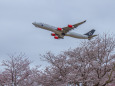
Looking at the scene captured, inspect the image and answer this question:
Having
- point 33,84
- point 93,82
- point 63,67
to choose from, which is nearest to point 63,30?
point 33,84

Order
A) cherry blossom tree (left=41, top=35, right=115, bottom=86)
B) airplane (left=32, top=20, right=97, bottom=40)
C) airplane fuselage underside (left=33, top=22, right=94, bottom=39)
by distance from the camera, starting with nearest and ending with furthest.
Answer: cherry blossom tree (left=41, top=35, right=115, bottom=86)
airplane (left=32, top=20, right=97, bottom=40)
airplane fuselage underside (left=33, top=22, right=94, bottom=39)

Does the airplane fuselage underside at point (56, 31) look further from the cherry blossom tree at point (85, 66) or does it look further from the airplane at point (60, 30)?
the cherry blossom tree at point (85, 66)

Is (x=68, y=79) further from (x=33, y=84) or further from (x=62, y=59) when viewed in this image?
(x=33, y=84)

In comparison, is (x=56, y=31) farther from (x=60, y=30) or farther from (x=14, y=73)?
(x=14, y=73)

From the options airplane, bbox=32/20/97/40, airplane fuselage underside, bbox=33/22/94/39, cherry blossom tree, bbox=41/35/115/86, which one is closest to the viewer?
cherry blossom tree, bbox=41/35/115/86

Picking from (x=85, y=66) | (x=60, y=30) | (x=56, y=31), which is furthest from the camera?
(x=56, y=31)

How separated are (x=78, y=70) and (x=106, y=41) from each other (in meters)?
5.23

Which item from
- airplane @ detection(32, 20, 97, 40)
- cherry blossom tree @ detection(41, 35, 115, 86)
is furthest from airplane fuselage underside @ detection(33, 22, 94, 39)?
cherry blossom tree @ detection(41, 35, 115, 86)

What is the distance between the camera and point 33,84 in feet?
93.5

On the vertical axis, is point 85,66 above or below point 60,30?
below

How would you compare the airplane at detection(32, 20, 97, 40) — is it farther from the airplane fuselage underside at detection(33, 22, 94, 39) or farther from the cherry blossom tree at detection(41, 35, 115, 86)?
the cherry blossom tree at detection(41, 35, 115, 86)

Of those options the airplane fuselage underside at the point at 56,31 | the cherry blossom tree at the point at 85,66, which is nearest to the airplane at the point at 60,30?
the airplane fuselage underside at the point at 56,31

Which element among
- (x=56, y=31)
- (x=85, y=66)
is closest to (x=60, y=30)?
(x=56, y=31)

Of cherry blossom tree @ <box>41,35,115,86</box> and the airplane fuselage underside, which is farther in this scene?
the airplane fuselage underside
